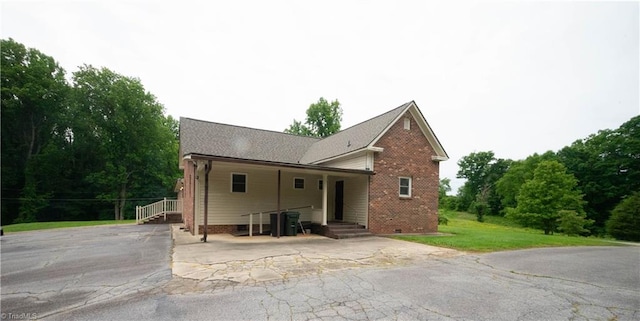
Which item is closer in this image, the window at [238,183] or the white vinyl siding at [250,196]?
the white vinyl siding at [250,196]

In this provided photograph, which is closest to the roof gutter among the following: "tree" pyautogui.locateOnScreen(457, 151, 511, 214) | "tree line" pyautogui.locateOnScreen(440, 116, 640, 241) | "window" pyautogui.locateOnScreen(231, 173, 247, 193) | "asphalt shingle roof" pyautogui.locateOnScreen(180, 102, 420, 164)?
"asphalt shingle roof" pyautogui.locateOnScreen(180, 102, 420, 164)

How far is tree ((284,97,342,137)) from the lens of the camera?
122ft

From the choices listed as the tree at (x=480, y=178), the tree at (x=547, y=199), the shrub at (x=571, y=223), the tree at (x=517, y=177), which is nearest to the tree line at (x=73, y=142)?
the tree at (x=547, y=199)

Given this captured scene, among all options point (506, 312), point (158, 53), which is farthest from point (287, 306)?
point (158, 53)

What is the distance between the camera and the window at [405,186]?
1377 centimetres

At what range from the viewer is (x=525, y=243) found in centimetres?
1073

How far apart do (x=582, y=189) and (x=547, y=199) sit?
45.3 feet

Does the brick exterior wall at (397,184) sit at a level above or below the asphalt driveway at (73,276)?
above

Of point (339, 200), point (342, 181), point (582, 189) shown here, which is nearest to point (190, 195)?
point (339, 200)

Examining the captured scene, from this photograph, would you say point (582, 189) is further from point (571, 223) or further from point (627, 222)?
point (627, 222)

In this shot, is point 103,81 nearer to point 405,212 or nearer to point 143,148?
point 143,148

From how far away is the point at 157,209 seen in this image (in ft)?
69.2

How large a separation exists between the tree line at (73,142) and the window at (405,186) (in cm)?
2971

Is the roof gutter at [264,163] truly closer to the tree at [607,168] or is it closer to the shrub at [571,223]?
the shrub at [571,223]
